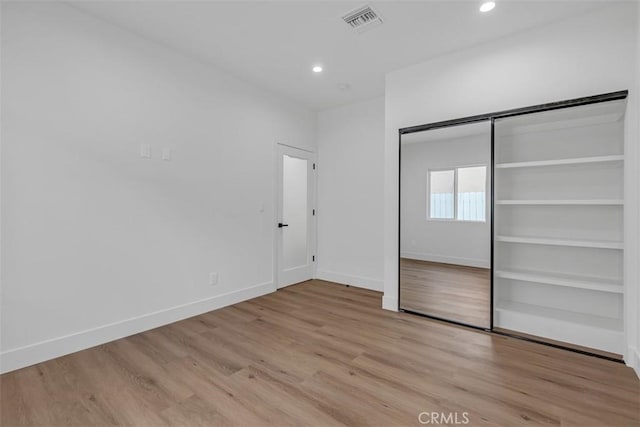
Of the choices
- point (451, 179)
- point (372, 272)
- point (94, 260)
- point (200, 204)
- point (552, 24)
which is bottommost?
point (372, 272)

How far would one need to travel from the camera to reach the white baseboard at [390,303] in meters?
3.55

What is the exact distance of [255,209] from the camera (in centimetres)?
407

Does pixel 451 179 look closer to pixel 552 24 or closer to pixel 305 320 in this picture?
pixel 552 24

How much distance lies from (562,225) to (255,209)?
3493 mm

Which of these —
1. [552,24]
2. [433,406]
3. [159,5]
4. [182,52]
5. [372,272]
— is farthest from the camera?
[372,272]

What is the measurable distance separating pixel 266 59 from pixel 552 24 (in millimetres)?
2809

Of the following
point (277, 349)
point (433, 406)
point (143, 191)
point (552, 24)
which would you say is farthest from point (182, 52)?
point (433, 406)

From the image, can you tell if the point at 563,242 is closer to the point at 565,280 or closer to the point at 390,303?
the point at 565,280

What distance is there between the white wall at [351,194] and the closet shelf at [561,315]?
172cm

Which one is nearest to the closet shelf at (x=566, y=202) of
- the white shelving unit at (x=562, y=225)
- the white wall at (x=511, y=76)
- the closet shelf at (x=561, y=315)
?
the white shelving unit at (x=562, y=225)

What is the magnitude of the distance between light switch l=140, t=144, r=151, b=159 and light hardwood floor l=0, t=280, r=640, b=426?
1767 mm

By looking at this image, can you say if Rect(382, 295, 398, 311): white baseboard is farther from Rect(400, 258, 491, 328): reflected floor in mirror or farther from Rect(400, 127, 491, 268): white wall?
Rect(400, 127, 491, 268): white wall

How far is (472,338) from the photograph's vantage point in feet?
9.20

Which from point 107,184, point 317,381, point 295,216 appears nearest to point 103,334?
point 107,184
